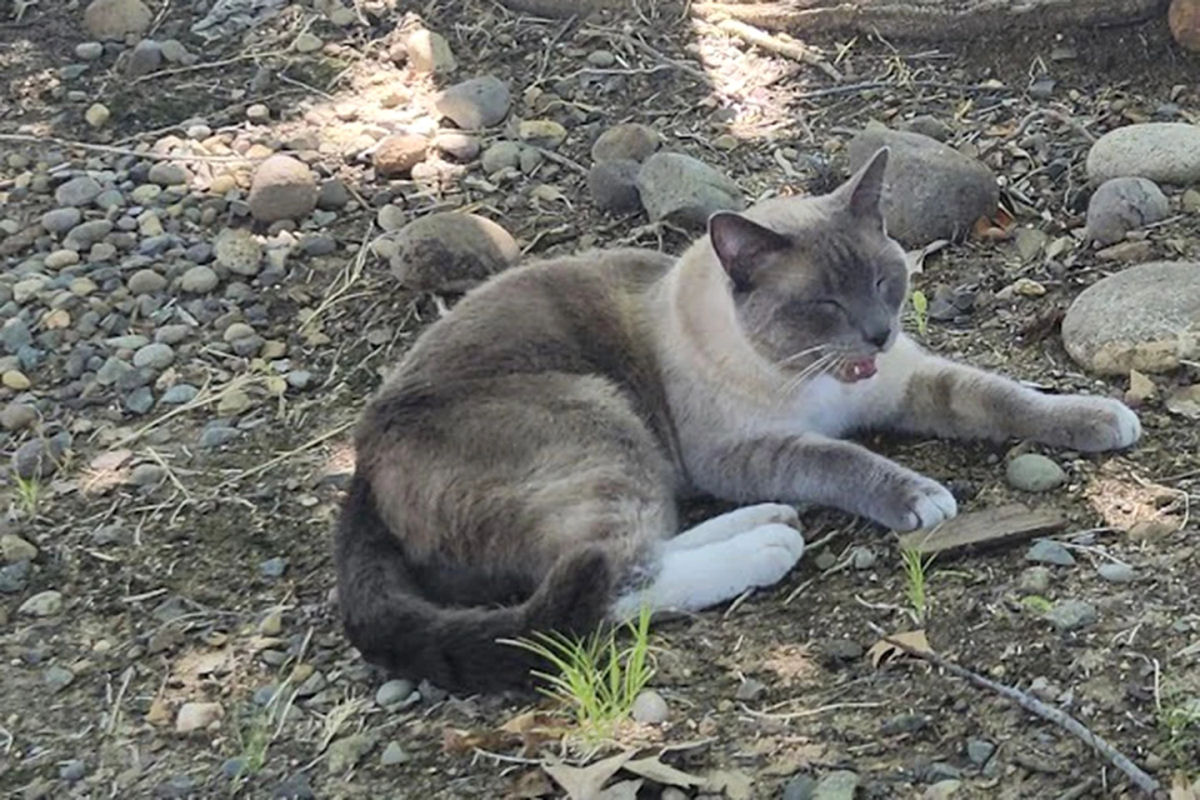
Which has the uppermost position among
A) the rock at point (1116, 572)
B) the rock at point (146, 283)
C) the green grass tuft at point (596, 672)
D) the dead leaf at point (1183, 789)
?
the dead leaf at point (1183, 789)

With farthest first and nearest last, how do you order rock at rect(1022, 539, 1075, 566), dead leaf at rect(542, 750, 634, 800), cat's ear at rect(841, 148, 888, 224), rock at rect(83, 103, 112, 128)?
rock at rect(83, 103, 112, 128) → cat's ear at rect(841, 148, 888, 224) → rock at rect(1022, 539, 1075, 566) → dead leaf at rect(542, 750, 634, 800)

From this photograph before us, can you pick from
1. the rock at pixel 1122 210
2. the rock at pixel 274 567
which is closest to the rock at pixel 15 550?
the rock at pixel 274 567

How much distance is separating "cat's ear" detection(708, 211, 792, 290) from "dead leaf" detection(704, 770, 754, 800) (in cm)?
119

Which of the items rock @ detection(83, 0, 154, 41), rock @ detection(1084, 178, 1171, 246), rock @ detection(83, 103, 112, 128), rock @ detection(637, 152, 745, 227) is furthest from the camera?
rock @ detection(83, 0, 154, 41)

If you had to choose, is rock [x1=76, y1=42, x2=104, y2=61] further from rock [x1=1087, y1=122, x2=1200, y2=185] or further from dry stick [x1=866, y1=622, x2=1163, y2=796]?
dry stick [x1=866, y1=622, x2=1163, y2=796]

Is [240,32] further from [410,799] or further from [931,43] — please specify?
[410,799]

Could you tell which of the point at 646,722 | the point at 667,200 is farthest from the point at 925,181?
the point at 646,722

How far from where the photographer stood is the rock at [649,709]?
2.81 m

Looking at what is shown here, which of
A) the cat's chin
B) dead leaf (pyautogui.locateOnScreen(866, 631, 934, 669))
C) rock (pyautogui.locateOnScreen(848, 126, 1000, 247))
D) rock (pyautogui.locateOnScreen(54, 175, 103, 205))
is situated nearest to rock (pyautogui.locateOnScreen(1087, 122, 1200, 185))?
rock (pyautogui.locateOnScreen(848, 126, 1000, 247))

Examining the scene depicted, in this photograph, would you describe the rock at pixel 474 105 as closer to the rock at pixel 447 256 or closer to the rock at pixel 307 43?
the rock at pixel 307 43

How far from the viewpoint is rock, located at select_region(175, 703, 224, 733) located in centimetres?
312

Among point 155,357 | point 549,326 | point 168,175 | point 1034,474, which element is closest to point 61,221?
point 168,175

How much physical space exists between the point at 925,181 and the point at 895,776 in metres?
2.15

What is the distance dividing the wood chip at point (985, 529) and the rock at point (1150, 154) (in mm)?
1485
